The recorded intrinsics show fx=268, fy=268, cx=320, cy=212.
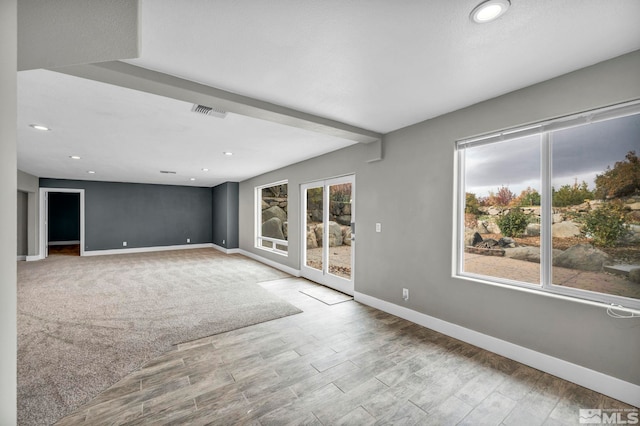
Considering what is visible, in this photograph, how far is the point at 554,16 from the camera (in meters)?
1.50

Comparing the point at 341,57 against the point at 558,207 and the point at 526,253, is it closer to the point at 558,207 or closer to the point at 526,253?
the point at 558,207

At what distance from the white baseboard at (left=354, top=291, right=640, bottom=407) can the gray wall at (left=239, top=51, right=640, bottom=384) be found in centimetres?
5

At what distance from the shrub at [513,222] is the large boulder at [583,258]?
1.19ft

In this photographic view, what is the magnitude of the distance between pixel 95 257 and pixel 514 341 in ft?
32.0

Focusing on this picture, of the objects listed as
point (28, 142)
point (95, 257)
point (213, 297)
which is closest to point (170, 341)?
point (213, 297)

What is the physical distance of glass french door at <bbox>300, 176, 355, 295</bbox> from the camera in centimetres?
446

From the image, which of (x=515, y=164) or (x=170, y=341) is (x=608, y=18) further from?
(x=170, y=341)

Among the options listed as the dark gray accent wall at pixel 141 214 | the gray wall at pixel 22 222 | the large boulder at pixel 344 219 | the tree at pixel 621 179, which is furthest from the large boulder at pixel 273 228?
the gray wall at pixel 22 222

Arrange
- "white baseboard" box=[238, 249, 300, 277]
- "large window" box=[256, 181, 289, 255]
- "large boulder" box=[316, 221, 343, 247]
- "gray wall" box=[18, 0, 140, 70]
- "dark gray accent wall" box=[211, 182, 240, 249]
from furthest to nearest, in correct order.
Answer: "dark gray accent wall" box=[211, 182, 240, 249] → "large window" box=[256, 181, 289, 255] → "white baseboard" box=[238, 249, 300, 277] → "large boulder" box=[316, 221, 343, 247] → "gray wall" box=[18, 0, 140, 70]

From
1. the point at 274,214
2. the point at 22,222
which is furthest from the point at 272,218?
the point at 22,222

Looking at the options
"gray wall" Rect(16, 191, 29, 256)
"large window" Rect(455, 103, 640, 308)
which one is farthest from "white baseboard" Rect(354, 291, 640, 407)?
"gray wall" Rect(16, 191, 29, 256)

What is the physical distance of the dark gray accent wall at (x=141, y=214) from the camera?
8195 millimetres

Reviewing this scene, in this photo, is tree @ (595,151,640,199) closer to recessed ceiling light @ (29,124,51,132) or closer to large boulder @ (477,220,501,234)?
large boulder @ (477,220,501,234)

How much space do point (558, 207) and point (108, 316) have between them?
5096 mm
